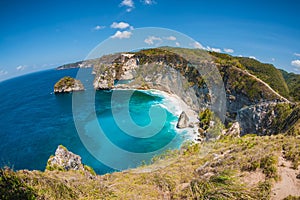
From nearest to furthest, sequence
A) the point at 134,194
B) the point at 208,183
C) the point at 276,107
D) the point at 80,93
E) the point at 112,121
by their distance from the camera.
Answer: the point at 208,183, the point at 134,194, the point at 276,107, the point at 112,121, the point at 80,93

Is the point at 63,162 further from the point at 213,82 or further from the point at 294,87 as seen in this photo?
the point at 294,87

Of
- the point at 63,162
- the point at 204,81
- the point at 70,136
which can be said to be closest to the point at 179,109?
the point at 204,81

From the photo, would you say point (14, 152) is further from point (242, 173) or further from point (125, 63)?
point (125, 63)

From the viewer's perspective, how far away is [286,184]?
21.1 feet

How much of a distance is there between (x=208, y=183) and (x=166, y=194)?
2.13m

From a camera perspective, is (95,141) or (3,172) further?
(95,141)

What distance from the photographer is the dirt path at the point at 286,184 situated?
6.00 m

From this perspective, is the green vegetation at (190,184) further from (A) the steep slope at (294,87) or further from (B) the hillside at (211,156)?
(A) the steep slope at (294,87)

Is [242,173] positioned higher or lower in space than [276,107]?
lower

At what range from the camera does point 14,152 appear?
2867 cm

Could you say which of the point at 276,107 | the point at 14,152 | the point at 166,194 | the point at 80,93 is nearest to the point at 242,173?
the point at 166,194

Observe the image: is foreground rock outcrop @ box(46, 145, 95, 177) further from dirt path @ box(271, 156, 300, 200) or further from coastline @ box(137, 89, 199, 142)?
coastline @ box(137, 89, 199, 142)

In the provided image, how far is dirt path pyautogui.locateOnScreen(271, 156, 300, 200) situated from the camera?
600cm

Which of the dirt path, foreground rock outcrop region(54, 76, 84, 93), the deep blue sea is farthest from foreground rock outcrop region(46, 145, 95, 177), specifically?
foreground rock outcrop region(54, 76, 84, 93)
